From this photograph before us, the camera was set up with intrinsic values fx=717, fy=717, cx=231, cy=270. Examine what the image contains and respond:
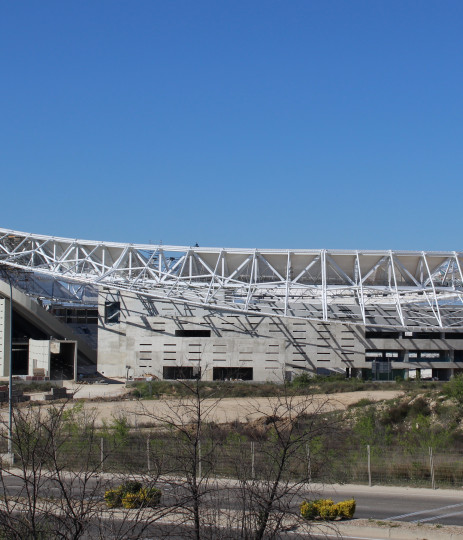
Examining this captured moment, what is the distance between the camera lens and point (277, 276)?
58.1 meters

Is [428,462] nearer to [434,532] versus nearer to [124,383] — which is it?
[434,532]

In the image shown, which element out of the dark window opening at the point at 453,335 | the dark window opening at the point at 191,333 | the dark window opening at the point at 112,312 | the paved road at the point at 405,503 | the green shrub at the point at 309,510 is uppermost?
the dark window opening at the point at 112,312

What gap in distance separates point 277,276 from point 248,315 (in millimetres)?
4024

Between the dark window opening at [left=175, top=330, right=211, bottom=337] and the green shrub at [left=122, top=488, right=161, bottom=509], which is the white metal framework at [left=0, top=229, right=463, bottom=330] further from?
the green shrub at [left=122, top=488, right=161, bottom=509]

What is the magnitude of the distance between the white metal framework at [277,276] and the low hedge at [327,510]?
38.8 meters

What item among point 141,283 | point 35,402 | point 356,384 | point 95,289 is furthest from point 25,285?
point 356,384

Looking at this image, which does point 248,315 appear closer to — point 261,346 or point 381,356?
point 261,346

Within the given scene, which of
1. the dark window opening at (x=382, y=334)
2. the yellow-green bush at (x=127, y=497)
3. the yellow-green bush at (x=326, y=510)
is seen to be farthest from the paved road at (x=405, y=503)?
the dark window opening at (x=382, y=334)

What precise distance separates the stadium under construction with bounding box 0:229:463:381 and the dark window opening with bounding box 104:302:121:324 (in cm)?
9

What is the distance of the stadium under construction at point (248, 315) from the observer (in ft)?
188

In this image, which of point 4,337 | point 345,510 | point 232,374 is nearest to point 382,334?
point 232,374

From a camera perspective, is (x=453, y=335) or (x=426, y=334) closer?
(x=426, y=334)

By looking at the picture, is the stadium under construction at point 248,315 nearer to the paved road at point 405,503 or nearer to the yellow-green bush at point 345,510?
the paved road at point 405,503

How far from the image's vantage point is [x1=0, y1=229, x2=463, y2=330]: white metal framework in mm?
56938
